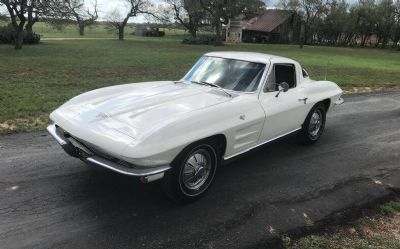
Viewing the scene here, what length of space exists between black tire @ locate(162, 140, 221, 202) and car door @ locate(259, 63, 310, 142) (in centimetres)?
104

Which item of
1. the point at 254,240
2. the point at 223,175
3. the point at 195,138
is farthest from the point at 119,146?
the point at 223,175

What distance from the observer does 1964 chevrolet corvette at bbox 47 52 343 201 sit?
12.7 feet

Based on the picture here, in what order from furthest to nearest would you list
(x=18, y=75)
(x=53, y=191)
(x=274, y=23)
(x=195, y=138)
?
(x=274, y=23) → (x=18, y=75) → (x=53, y=191) → (x=195, y=138)

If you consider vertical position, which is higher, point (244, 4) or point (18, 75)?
point (244, 4)

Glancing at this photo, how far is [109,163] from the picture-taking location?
3.92 meters

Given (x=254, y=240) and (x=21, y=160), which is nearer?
(x=254, y=240)

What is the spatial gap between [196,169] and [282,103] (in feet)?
6.20

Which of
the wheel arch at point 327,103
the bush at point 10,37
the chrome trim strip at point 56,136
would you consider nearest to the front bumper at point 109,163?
the chrome trim strip at point 56,136

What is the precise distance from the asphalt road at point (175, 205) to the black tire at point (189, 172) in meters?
0.15

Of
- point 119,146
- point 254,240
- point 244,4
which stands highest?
point 244,4

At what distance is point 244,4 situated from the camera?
155 ft

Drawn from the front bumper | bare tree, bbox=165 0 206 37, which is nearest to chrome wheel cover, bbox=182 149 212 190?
the front bumper

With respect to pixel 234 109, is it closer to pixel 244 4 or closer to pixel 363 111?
pixel 363 111

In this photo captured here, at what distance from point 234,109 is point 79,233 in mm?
2195
